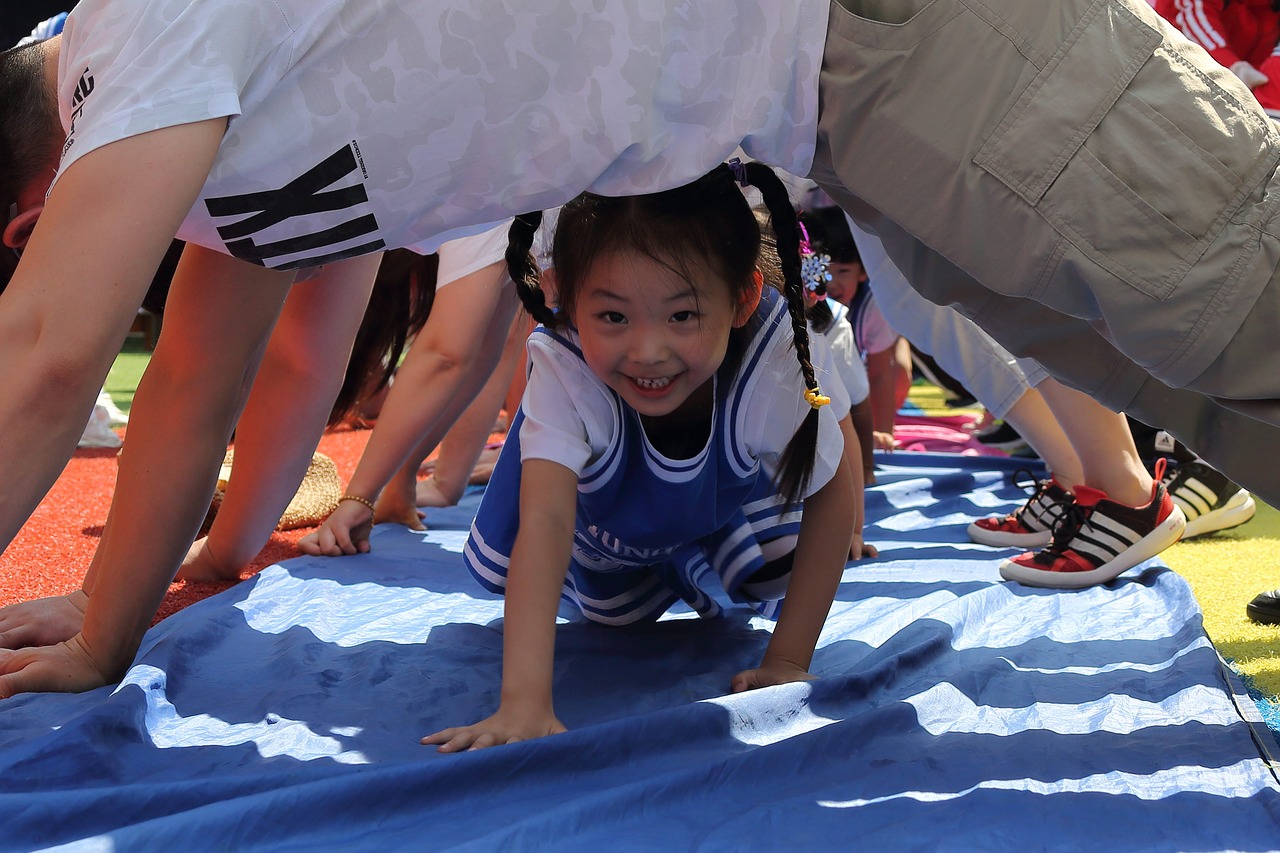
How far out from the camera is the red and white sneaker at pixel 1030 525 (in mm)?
2496

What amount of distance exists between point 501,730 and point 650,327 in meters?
0.49

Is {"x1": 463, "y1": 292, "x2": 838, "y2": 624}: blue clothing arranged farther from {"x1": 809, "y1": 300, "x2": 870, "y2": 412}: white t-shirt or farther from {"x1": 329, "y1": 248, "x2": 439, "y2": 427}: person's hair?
{"x1": 329, "y1": 248, "x2": 439, "y2": 427}: person's hair

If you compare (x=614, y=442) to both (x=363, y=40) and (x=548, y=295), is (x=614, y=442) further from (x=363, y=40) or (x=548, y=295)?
(x=363, y=40)

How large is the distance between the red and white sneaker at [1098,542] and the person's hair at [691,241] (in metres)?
0.76

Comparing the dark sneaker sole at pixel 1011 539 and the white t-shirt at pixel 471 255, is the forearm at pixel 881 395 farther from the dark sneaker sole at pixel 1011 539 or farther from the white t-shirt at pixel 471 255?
the white t-shirt at pixel 471 255

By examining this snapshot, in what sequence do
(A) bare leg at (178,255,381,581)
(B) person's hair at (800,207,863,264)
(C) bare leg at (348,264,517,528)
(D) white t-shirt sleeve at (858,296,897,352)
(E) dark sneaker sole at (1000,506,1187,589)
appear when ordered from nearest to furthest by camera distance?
(A) bare leg at (178,255,381,581) → (E) dark sneaker sole at (1000,506,1187,589) → (C) bare leg at (348,264,517,528) → (B) person's hair at (800,207,863,264) → (D) white t-shirt sleeve at (858,296,897,352)

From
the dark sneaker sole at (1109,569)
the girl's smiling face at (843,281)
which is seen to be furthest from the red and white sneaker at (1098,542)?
the girl's smiling face at (843,281)

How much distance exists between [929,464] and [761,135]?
8.54 feet

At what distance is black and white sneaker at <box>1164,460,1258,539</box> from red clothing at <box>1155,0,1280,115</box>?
0.94m

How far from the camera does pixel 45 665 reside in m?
1.45

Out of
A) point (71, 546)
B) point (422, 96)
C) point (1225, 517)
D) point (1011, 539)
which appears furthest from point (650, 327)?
point (1225, 517)

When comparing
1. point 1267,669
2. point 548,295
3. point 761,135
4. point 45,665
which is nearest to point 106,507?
point 45,665

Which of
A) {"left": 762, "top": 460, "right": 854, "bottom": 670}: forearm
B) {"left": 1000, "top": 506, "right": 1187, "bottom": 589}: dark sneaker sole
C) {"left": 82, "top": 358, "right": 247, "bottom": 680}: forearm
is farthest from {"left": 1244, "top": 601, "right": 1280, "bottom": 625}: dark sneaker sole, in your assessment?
{"left": 82, "top": 358, "right": 247, "bottom": 680}: forearm

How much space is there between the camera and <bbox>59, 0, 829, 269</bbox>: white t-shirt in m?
0.99
